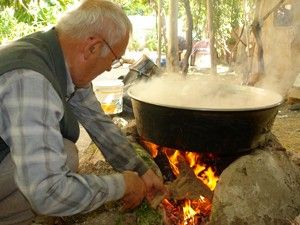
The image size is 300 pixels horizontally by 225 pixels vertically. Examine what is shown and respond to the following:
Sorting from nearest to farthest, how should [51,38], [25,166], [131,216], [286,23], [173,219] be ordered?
[25,166], [51,38], [131,216], [173,219], [286,23]

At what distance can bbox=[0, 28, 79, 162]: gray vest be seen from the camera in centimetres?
178

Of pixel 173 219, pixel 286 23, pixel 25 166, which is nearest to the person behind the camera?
pixel 25 166

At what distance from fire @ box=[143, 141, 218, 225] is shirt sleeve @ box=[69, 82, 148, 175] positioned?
63 centimetres

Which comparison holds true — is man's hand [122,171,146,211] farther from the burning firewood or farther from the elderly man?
the burning firewood

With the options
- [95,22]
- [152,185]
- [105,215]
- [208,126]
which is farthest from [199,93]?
[95,22]

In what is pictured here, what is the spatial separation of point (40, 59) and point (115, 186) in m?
0.77

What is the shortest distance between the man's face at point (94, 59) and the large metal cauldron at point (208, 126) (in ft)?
2.80

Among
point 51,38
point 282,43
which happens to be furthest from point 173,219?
point 282,43

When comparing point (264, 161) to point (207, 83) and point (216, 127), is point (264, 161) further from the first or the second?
point (207, 83)

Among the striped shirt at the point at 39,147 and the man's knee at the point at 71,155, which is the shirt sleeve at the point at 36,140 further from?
the man's knee at the point at 71,155

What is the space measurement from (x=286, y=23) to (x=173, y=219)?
7810mm

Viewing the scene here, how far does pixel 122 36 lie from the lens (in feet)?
6.86

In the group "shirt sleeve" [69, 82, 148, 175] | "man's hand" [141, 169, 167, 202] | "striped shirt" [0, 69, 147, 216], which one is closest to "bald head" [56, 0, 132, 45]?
"striped shirt" [0, 69, 147, 216]

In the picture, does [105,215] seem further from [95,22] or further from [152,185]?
[95,22]
